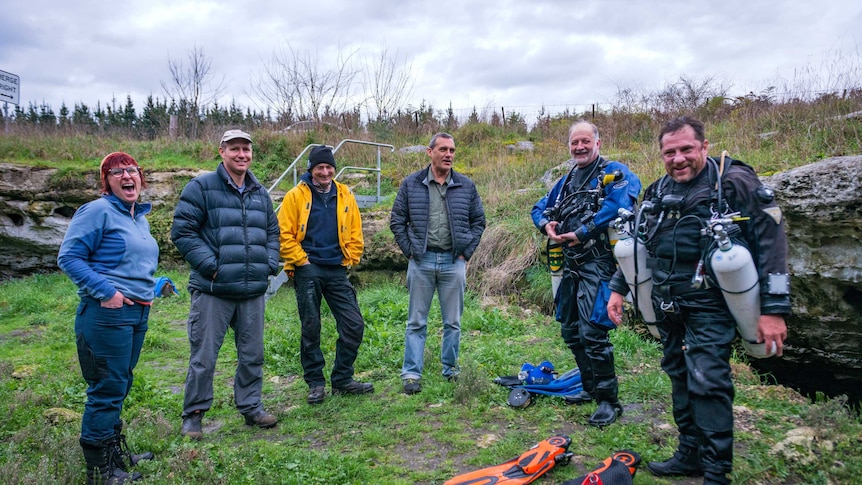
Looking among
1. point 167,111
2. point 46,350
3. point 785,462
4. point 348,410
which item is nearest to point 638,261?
point 785,462

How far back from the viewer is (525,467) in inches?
114

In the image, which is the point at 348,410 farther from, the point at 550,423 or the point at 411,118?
the point at 411,118

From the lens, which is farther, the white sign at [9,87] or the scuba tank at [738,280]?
the white sign at [9,87]

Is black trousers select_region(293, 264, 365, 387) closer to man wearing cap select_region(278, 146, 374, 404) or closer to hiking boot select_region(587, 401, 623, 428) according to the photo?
man wearing cap select_region(278, 146, 374, 404)

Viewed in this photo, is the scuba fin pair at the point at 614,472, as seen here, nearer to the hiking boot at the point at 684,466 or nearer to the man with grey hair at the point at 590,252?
the hiking boot at the point at 684,466

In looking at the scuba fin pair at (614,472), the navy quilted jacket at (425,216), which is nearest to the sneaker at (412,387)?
the navy quilted jacket at (425,216)

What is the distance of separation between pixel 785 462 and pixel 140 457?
380 centimetres

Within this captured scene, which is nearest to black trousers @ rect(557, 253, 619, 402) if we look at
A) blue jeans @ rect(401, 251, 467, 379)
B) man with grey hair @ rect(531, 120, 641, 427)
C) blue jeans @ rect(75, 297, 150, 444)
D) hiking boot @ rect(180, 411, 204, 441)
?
man with grey hair @ rect(531, 120, 641, 427)

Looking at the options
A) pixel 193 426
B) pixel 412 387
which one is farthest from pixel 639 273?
pixel 193 426

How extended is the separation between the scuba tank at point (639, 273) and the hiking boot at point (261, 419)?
267 centimetres

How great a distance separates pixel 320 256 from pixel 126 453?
1820 mm

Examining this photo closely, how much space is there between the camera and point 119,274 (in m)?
2.92

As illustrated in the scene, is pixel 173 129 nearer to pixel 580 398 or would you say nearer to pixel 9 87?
pixel 9 87

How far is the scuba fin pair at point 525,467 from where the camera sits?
280 cm
